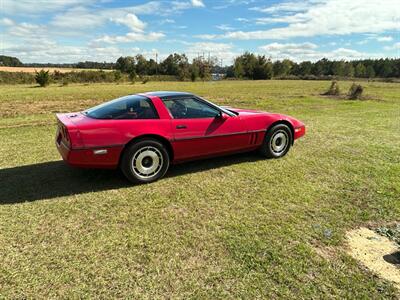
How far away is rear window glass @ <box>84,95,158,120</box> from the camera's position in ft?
14.1

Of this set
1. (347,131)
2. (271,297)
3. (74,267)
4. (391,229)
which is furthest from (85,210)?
(347,131)

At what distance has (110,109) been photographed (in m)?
4.43

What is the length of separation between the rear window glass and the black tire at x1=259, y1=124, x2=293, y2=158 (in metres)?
2.15

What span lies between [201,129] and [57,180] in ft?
7.63

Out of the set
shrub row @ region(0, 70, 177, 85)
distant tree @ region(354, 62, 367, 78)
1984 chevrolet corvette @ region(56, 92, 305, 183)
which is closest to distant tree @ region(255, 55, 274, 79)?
distant tree @ region(354, 62, 367, 78)

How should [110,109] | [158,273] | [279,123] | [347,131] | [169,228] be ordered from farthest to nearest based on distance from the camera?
1. [347,131]
2. [279,123]
3. [110,109]
4. [169,228]
5. [158,273]

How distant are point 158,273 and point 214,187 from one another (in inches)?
76.0

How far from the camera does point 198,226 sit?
329cm

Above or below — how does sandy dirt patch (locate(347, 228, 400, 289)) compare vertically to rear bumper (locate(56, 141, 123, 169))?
below

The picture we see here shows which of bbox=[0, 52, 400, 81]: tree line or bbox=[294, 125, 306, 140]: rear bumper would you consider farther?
bbox=[0, 52, 400, 81]: tree line

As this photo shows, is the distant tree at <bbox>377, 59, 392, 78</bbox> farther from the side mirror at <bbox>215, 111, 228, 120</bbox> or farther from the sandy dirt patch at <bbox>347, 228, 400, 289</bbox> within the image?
the sandy dirt patch at <bbox>347, 228, 400, 289</bbox>

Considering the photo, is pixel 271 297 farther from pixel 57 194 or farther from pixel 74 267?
pixel 57 194

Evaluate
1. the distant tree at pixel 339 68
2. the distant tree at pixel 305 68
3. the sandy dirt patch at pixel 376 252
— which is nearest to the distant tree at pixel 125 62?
the distant tree at pixel 305 68

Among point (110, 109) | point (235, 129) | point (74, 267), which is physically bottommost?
point (74, 267)
